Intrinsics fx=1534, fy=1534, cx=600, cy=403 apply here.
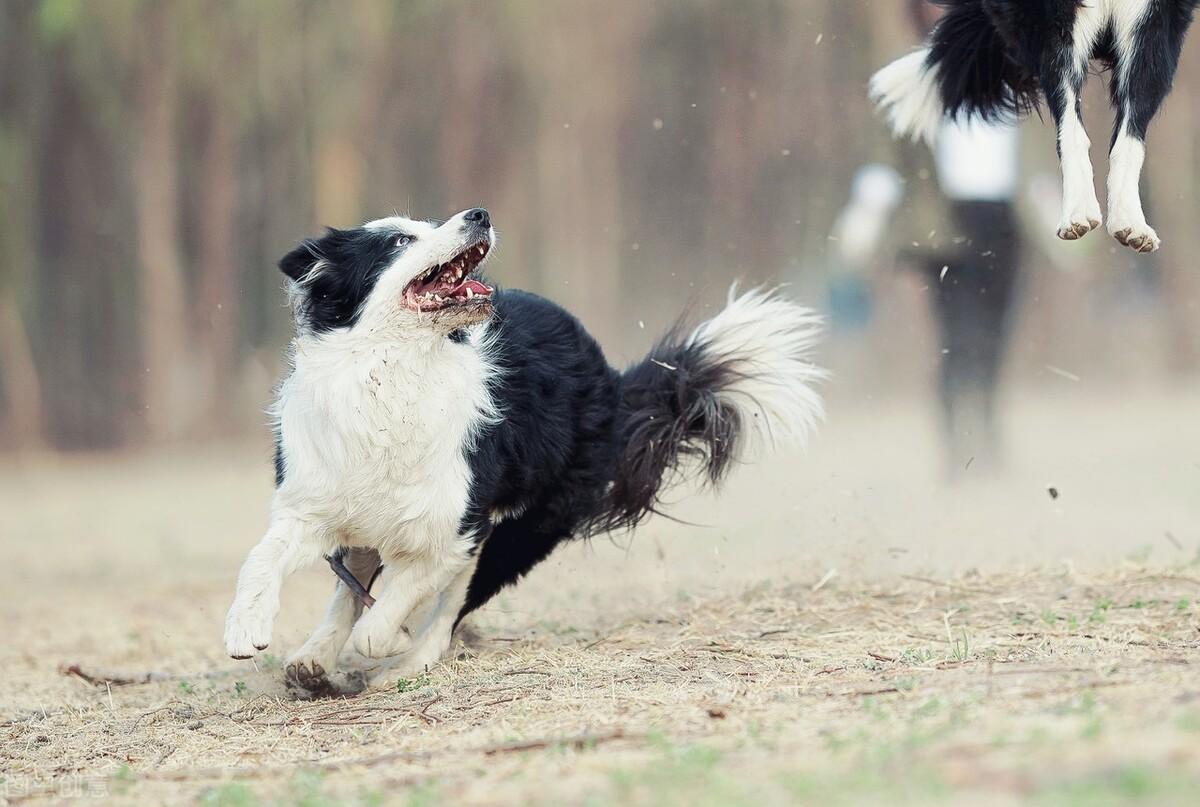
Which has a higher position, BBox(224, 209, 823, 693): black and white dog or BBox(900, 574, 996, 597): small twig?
BBox(224, 209, 823, 693): black and white dog

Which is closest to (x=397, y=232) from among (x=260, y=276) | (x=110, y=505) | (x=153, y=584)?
(x=153, y=584)

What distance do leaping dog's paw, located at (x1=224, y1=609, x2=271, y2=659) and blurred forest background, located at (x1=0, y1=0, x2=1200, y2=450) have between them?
12695mm

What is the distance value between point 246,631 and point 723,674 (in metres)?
1.36

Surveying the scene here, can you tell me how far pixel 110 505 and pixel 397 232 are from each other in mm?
9226

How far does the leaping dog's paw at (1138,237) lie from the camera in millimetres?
4387

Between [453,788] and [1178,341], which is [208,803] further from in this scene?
[1178,341]

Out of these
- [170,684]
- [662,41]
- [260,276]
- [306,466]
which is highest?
[662,41]

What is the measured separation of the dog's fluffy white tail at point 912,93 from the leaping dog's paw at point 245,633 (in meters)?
2.84

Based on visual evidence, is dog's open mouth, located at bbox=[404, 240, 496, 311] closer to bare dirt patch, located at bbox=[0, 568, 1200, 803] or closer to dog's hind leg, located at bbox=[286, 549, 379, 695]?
dog's hind leg, located at bbox=[286, 549, 379, 695]

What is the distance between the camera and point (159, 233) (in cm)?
1864

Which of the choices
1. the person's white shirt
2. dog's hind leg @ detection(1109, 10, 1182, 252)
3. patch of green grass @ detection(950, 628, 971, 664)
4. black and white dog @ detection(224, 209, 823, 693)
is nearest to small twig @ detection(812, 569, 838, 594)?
black and white dog @ detection(224, 209, 823, 693)

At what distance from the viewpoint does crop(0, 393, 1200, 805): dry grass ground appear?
2.99m

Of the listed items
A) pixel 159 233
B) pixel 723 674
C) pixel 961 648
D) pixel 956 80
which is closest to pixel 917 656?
pixel 961 648

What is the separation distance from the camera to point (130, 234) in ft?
63.8
